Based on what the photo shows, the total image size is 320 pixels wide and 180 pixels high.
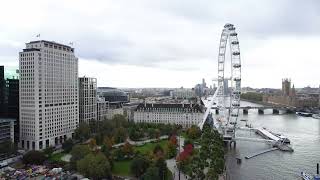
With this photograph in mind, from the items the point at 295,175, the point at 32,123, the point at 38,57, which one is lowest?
the point at 295,175

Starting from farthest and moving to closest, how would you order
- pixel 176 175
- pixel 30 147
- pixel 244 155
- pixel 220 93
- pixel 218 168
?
pixel 220 93
pixel 30 147
pixel 244 155
pixel 176 175
pixel 218 168

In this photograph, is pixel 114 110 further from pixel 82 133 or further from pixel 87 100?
pixel 82 133

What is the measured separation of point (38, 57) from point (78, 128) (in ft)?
26.5

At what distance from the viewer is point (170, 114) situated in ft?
148

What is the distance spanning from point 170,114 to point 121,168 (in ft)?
75.8

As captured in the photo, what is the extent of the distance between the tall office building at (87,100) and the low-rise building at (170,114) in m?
6.97

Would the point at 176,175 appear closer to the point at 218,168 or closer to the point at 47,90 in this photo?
the point at 218,168

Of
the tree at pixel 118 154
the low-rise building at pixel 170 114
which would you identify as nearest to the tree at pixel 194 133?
the low-rise building at pixel 170 114

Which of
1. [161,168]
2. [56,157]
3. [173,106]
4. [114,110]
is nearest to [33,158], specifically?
[56,157]

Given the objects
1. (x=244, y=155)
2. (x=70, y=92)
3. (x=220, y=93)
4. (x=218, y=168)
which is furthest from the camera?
(x=220, y=93)

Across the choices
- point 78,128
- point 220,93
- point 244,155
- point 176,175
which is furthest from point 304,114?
point 176,175

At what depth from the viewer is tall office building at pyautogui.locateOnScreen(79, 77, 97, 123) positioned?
3980 centimetres

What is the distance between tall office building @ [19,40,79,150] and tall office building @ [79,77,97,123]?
555cm

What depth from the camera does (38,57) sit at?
30562 millimetres
